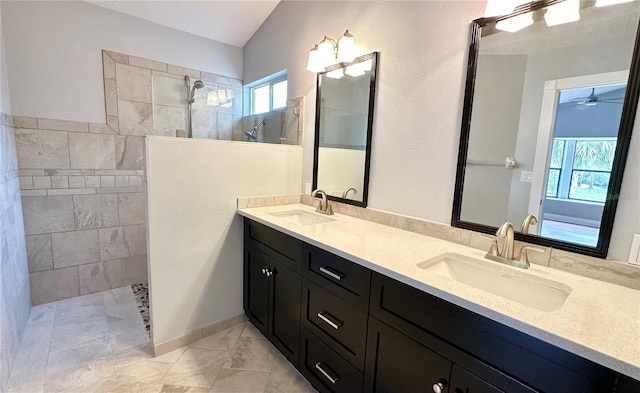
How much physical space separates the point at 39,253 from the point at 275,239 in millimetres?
2063

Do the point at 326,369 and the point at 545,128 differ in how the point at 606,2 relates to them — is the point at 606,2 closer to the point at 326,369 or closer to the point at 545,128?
the point at 545,128

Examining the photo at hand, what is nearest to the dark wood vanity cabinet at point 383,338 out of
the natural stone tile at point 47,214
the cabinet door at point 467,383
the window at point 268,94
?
the cabinet door at point 467,383

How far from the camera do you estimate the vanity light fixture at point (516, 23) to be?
1.20 metres

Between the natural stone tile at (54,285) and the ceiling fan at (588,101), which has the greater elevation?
the ceiling fan at (588,101)

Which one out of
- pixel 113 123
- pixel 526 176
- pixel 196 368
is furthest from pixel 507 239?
pixel 113 123

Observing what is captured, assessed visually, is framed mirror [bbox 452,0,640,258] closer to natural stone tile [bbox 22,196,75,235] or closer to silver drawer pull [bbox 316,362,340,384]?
silver drawer pull [bbox 316,362,340,384]

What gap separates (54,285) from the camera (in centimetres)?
236

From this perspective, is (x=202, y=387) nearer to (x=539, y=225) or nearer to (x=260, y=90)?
(x=539, y=225)

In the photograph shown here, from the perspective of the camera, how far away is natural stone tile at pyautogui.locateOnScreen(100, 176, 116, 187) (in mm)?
2496

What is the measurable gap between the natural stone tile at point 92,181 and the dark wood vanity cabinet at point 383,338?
1601 millimetres

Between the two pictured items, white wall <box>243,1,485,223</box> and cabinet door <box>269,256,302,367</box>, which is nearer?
white wall <box>243,1,485,223</box>

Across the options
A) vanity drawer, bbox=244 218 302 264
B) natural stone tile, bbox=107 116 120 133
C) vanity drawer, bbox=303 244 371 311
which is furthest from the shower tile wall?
vanity drawer, bbox=303 244 371 311

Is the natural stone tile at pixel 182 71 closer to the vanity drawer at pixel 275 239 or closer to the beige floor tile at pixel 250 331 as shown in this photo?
the vanity drawer at pixel 275 239

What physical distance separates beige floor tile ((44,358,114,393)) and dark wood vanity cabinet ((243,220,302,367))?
0.88 metres
